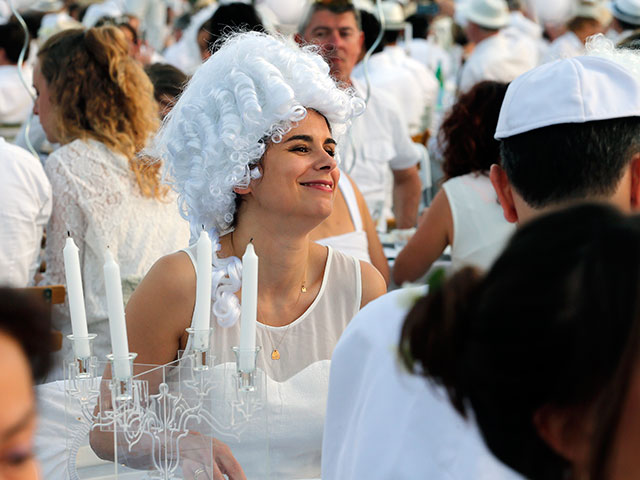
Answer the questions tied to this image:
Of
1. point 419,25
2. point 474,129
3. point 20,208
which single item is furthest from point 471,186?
point 419,25

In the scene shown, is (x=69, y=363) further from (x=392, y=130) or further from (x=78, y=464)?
(x=392, y=130)

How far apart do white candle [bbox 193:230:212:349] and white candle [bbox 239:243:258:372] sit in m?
0.07

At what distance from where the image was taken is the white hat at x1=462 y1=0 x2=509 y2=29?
7977 millimetres

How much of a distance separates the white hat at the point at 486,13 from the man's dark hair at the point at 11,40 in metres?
4.15

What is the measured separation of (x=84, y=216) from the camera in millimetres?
3252

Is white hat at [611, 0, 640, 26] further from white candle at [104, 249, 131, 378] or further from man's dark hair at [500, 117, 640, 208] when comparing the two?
white candle at [104, 249, 131, 378]

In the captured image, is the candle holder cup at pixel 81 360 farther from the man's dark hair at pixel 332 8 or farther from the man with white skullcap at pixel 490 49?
the man with white skullcap at pixel 490 49

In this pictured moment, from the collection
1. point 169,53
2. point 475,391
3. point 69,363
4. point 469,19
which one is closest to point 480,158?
point 69,363

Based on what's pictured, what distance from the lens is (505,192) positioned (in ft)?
5.24

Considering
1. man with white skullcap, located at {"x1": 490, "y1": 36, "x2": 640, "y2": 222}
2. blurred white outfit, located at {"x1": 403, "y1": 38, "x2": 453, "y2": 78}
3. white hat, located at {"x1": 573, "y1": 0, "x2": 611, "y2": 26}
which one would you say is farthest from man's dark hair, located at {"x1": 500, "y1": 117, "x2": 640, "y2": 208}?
blurred white outfit, located at {"x1": 403, "y1": 38, "x2": 453, "y2": 78}

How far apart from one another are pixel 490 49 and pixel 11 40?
13.6ft

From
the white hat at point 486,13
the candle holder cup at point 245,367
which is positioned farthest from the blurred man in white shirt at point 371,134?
the white hat at point 486,13

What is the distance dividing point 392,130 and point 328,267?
2.58 metres

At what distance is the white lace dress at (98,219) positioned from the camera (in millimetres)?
3195
